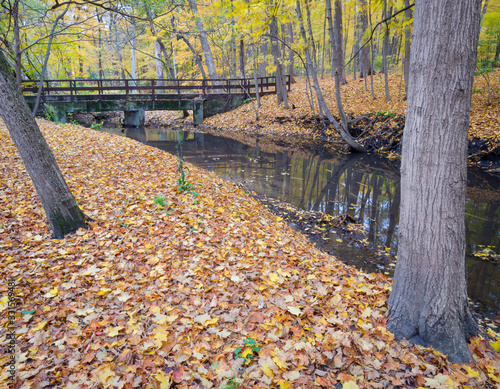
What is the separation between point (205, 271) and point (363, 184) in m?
7.24

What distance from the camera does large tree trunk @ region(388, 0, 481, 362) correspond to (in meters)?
2.32

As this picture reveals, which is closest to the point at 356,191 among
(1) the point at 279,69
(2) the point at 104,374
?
(2) the point at 104,374

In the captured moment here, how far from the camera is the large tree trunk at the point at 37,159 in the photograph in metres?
3.68

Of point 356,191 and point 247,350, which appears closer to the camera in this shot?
point 247,350

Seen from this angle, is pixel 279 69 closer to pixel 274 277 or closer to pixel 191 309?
pixel 274 277

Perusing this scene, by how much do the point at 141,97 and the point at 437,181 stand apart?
2228cm

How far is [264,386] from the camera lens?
83.8 inches

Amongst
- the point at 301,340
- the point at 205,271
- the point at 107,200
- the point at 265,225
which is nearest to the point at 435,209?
the point at 301,340

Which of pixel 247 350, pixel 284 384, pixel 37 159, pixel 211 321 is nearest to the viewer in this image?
pixel 284 384

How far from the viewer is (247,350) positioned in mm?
2430

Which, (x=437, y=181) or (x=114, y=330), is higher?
(x=437, y=181)

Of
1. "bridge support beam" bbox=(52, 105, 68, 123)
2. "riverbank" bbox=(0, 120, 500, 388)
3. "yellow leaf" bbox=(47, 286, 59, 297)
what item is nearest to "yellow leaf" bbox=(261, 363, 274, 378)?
"riverbank" bbox=(0, 120, 500, 388)

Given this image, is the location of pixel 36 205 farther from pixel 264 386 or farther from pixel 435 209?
pixel 435 209

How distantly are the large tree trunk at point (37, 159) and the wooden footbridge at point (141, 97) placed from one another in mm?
16861
